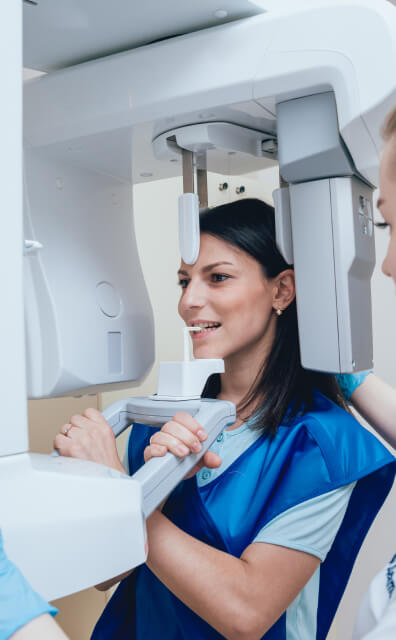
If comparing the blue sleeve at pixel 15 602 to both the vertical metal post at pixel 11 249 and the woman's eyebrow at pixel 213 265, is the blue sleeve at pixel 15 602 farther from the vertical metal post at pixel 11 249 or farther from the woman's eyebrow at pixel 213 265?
the woman's eyebrow at pixel 213 265

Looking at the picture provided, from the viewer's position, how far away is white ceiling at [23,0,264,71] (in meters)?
0.78

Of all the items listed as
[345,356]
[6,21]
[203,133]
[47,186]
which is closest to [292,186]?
[203,133]

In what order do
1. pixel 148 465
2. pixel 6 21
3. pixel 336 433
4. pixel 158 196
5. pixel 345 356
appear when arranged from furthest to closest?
pixel 158 196, pixel 336 433, pixel 345 356, pixel 148 465, pixel 6 21

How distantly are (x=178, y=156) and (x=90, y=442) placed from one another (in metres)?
0.49

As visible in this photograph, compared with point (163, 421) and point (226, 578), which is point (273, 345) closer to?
point (163, 421)

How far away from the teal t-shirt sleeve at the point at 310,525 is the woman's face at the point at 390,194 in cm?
46

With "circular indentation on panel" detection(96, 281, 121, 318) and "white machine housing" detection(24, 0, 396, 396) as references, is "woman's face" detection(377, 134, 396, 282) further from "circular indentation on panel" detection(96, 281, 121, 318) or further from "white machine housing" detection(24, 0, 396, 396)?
"circular indentation on panel" detection(96, 281, 121, 318)

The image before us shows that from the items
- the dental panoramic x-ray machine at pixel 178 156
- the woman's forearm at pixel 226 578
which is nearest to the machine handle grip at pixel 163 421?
the dental panoramic x-ray machine at pixel 178 156

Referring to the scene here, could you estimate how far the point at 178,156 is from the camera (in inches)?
38.4

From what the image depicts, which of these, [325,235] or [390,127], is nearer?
[390,127]

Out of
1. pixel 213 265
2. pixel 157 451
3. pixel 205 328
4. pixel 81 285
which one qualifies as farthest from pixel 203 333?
pixel 157 451

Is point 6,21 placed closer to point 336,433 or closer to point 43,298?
point 43,298

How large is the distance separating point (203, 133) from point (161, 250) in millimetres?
1034

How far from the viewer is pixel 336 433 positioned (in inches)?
38.9
